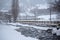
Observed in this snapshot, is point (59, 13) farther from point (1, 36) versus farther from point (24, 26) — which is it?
point (1, 36)

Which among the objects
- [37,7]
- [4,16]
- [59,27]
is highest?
[37,7]

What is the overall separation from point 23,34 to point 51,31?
465mm

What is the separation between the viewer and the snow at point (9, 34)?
2096mm

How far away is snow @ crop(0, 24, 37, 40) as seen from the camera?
6.88 ft

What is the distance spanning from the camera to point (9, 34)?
6.93 ft

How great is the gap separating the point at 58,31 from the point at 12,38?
30.2 inches

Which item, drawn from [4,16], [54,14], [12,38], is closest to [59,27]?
[54,14]

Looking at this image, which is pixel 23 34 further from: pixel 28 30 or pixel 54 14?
pixel 54 14

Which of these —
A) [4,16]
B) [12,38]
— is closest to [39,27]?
[12,38]

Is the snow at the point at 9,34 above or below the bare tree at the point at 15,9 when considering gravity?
below

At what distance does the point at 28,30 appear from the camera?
2139 mm

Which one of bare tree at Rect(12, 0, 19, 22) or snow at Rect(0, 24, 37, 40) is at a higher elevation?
bare tree at Rect(12, 0, 19, 22)

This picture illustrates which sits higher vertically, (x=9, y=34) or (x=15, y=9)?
(x=15, y=9)

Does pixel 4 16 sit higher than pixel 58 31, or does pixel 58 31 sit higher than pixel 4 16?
pixel 4 16
